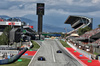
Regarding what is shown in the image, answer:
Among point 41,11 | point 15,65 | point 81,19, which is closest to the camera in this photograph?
point 15,65

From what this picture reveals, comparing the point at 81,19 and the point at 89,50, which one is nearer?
the point at 89,50

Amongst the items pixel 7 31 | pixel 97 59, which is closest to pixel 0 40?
pixel 7 31

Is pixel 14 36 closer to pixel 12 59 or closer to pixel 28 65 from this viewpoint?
pixel 12 59

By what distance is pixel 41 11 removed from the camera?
155875mm

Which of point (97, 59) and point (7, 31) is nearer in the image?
point (97, 59)

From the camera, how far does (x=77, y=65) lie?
31.7m

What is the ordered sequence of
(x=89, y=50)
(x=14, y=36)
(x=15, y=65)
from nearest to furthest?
(x=15, y=65) → (x=89, y=50) → (x=14, y=36)

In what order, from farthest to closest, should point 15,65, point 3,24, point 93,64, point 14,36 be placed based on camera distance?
point 3,24, point 14,36, point 93,64, point 15,65

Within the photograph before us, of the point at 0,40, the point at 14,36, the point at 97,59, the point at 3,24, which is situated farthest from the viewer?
the point at 3,24

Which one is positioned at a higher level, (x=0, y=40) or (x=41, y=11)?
(x=41, y=11)

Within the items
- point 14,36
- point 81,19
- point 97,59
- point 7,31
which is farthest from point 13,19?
point 97,59

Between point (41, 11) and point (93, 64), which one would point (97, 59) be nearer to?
point (93, 64)

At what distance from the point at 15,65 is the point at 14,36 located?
1120 inches

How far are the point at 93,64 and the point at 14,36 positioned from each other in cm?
3266
